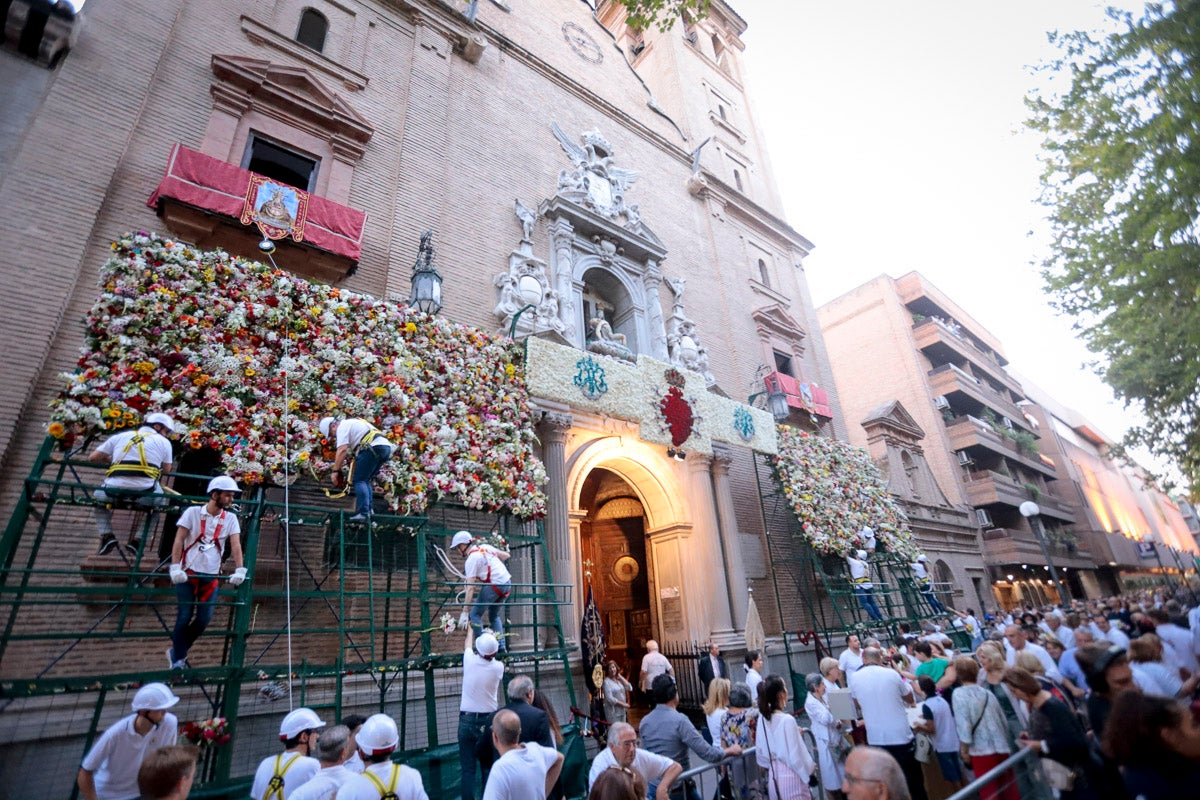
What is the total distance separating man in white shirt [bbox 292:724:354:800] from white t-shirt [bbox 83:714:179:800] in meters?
1.57

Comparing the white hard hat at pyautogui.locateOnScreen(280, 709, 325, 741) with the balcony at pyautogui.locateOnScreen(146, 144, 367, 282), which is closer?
Result: the white hard hat at pyautogui.locateOnScreen(280, 709, 325, 741)

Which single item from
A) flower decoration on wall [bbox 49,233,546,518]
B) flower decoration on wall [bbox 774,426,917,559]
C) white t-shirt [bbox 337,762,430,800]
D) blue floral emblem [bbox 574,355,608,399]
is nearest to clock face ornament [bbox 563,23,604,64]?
blue floral emblem [bbox 574,355,608,399]

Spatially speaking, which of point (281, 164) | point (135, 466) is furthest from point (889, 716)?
point (281, 164)

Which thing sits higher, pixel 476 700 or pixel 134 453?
pixel 134 453

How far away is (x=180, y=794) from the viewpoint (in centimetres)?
320

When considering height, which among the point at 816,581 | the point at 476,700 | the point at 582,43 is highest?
the point at 582,43

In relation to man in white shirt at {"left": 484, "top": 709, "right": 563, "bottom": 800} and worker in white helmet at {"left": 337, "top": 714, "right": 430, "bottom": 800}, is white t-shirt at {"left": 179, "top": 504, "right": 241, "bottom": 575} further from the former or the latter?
man in white shirt at {"left": 484, "top": 709, "right": 563, "bottom": 800}

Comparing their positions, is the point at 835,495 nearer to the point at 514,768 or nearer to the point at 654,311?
the point at 654,311

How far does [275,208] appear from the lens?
9727mm

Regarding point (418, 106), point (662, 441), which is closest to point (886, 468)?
point (662, 441)

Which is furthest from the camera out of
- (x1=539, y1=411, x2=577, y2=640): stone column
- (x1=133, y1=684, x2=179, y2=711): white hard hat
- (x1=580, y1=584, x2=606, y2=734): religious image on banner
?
(x1=539, y1=411, x2=577, y2=640): stone column

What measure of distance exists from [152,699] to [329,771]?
1.80 meters

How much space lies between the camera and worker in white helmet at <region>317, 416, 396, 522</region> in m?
7.62

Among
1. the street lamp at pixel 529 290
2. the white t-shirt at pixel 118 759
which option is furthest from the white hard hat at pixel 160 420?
the street lamp at pixel 529 290
